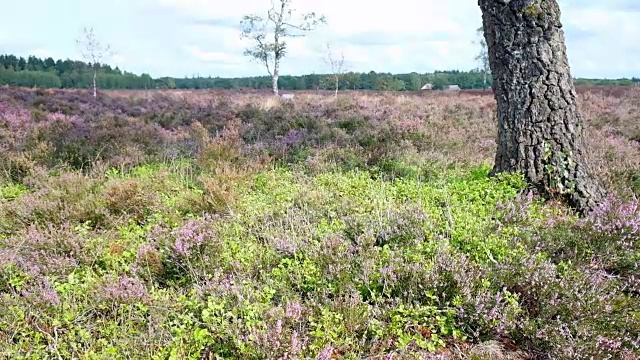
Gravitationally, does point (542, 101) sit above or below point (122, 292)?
above

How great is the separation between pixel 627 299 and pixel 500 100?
2640mm

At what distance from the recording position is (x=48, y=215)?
485 centimetres

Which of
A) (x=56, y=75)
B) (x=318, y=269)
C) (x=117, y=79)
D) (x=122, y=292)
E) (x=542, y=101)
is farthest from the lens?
(x=117, y=79)

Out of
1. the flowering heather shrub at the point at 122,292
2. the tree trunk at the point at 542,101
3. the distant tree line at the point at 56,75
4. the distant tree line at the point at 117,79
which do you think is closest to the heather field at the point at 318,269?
the flowering heather shrub at the point at 122,292

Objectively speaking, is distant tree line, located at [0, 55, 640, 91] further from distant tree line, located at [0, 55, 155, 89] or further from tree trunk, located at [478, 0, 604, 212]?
tree trunk, located at [478, 0, 604, 212]

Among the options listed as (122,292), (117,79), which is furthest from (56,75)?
(122,292)

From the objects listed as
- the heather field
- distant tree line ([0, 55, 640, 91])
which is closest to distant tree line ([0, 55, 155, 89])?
distant tree line ([0, 55, 640, 91])

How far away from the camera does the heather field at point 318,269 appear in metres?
2.58

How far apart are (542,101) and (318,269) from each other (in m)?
3.13

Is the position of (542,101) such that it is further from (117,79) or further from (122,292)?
(117,79)

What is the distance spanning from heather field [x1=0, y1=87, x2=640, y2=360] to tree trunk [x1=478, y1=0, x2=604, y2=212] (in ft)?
1.02

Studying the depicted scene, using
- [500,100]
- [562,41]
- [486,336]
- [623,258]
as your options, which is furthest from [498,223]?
[562,41]

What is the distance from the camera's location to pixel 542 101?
187 inches

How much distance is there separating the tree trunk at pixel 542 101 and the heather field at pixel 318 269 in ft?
1.02
